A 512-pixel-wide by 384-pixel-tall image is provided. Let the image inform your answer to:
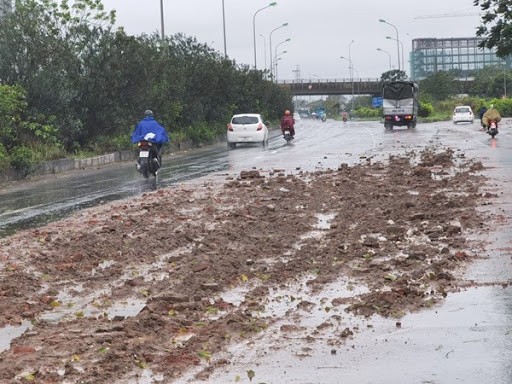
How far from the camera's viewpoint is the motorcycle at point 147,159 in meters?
25.1

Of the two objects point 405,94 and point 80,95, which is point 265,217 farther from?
point 405,94

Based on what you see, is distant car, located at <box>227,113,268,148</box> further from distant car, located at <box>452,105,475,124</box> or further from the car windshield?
distant car, located at <box>452,105,475,124</box>

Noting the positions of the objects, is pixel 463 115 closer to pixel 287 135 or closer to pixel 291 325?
pixel 287 135

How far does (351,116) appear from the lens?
153375 millimetres

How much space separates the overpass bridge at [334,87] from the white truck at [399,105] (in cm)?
8118

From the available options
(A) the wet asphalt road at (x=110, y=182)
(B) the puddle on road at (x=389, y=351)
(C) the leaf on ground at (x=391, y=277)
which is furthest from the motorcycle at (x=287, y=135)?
(B) the puddle on road at (x=389, y=351)

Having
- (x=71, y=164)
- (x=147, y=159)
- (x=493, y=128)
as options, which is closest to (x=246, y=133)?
(x=493, y=128)

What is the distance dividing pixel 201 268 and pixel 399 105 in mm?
62513

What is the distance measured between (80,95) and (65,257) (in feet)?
90.6

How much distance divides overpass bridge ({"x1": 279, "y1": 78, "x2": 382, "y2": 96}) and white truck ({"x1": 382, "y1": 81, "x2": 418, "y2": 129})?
8118cm

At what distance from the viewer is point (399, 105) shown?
235ft

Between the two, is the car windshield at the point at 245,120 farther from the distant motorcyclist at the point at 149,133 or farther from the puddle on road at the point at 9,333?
the puddle on road at the point at 9,333

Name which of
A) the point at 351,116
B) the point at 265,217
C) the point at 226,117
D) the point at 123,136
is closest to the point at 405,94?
the point at 226,117

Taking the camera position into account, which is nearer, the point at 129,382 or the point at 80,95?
the point at 129,382
